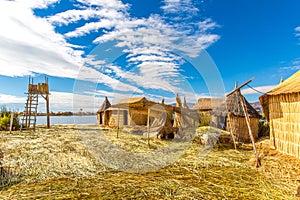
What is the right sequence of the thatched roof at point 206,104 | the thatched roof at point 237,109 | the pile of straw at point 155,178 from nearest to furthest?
the pile of straw at point 155,178 < the thatched roof at point 237,109 < the thatched roof at point 206,104

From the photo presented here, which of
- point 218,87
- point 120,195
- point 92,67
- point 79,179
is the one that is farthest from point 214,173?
point 92,67

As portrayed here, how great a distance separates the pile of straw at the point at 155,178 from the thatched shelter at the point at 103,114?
654 inches

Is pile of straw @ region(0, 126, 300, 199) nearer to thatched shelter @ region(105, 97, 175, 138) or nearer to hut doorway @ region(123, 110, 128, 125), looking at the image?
thatched shelter @ region(105, 97, 175, 138)

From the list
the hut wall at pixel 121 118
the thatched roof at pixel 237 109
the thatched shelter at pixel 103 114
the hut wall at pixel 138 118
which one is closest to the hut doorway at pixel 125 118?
the hut wall at pixel 121 118

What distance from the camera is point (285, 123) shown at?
29.2ft

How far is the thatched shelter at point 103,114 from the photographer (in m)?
24.9

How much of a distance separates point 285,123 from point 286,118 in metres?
0.22

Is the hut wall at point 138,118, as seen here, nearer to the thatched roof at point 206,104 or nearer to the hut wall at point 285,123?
the thatched roof at point 206,104

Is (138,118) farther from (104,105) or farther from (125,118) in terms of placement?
(104,105)

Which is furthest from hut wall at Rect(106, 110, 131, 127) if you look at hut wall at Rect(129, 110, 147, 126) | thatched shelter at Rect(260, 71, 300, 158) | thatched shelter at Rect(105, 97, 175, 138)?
thatched shelter at Rect(260, 71, 300, 158)

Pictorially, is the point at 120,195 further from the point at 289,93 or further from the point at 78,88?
the point at 289,93

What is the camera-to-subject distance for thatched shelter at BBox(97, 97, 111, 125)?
2492cm

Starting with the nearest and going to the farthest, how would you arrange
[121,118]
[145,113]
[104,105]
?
[145,113], [121,118], [104,105]

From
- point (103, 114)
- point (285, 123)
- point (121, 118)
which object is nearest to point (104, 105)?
point (103, 114)
